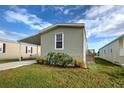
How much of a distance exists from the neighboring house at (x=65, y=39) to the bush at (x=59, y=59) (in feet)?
2.47

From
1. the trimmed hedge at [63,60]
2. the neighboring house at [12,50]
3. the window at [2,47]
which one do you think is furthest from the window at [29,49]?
the trimmed hedge at [63,60]

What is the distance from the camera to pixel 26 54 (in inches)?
915

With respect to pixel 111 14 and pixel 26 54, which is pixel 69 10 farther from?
pixel 26 54

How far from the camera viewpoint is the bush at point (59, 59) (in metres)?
10.8

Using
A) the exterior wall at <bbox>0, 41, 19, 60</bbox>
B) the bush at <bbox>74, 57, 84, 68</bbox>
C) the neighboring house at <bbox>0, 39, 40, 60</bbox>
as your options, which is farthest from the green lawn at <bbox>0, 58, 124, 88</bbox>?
the exterior wall at <bbox>0, 41, 19, 60</bbox>

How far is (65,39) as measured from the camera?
11797 millimetres

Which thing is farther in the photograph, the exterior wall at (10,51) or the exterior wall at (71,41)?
the exterior wall at (10,51)

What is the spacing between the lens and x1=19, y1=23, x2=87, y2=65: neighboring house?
1143 centimetres

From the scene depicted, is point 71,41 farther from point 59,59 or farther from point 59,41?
point 59,59

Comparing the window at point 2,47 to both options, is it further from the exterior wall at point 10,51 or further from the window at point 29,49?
the window at point 29,49

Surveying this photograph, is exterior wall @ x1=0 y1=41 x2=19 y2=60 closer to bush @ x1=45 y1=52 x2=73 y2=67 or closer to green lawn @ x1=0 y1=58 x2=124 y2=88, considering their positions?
bush @ x1=45 y1=52 x2=73 y2=67

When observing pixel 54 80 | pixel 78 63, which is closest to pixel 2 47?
pixel 78 63

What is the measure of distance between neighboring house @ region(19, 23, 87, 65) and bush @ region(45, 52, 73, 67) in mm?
754
